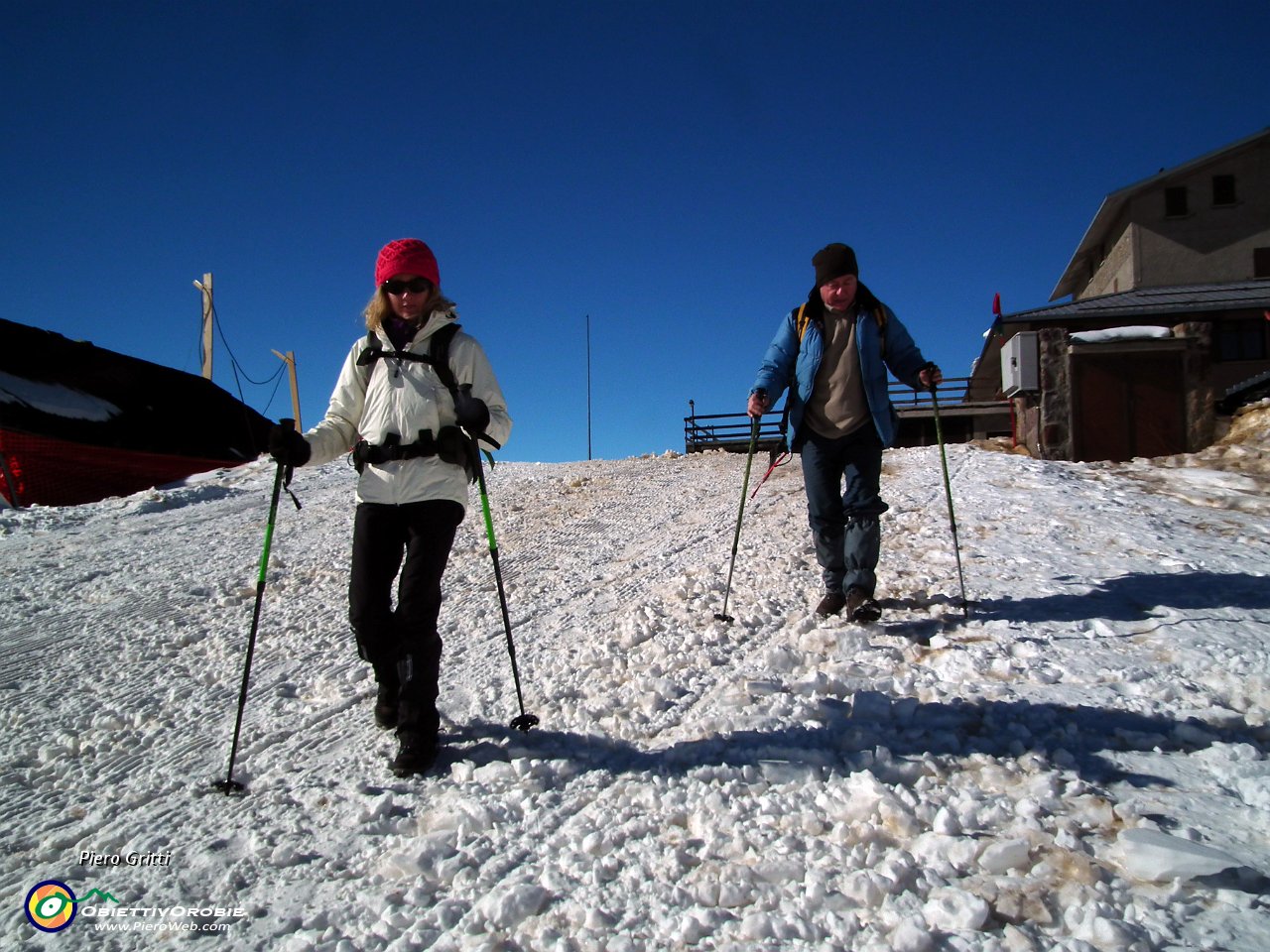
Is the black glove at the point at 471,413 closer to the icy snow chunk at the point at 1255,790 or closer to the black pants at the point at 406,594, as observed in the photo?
the black pants at the point at 406,594

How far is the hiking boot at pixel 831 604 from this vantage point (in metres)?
4.28

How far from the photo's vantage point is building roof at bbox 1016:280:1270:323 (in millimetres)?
18297

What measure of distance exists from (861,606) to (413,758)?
244 cm

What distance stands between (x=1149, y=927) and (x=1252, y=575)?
376cm

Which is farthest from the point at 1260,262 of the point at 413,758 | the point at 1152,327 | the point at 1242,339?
the point at 413,758

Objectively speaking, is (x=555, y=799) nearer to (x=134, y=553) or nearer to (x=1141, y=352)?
(x=134, y=553)

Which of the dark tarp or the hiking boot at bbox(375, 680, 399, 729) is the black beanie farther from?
the dark tarp

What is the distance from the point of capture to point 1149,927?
1.71 meters

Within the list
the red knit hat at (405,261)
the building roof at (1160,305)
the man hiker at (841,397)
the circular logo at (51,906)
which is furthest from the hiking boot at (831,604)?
the building roof at (1160,305)

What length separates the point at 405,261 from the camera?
10.2 feet

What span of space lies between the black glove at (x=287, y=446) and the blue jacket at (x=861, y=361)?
8.11 ft

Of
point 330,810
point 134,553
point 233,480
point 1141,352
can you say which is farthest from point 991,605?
point 233,480

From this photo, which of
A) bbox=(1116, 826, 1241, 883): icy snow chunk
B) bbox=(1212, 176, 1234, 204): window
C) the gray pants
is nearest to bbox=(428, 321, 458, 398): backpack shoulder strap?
the gray pants

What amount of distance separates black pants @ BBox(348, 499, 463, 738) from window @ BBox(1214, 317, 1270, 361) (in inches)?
858
